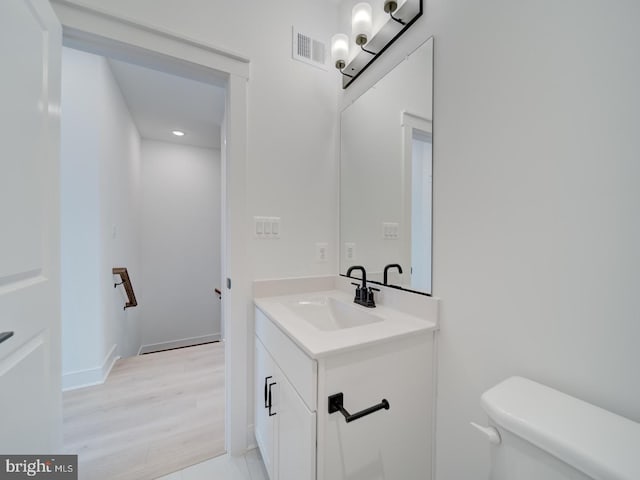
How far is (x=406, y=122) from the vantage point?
121 cm

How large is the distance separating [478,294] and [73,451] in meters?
2.26

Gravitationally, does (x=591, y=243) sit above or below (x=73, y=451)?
above

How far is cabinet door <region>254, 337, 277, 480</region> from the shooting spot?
42.6 inches

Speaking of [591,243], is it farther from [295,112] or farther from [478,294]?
[295,112]

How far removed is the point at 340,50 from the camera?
1.47 meters

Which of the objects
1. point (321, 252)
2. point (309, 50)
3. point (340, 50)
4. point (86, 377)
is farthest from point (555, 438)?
point (86, 377)

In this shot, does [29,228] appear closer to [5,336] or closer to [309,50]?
[5,336]

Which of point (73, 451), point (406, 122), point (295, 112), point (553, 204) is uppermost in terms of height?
point (295, 112)

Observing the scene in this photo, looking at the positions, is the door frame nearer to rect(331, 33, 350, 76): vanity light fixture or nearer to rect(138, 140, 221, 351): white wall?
rect(331, 33, 350, 76): vanity light fixture

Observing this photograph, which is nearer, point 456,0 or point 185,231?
point 456,0

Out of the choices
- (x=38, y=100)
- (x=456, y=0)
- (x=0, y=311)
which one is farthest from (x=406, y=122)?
(x=0, y=311)

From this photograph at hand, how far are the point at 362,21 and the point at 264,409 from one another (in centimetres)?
205

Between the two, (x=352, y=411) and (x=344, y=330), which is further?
(x=344, y=330)

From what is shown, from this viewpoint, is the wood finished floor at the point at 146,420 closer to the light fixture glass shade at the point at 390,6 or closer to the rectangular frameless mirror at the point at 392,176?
the rectangular frameless mirror at the point at 392,176
